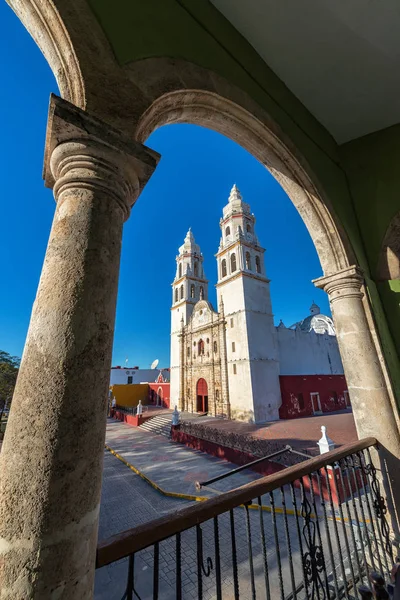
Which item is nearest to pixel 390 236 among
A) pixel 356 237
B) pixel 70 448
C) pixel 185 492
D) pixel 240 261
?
pixel 356 237

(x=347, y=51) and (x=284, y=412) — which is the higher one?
(x=347, y=51)

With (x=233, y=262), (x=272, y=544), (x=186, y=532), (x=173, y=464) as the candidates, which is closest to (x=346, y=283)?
(x=272, y=544)

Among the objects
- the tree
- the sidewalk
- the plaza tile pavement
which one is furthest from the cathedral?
the tree

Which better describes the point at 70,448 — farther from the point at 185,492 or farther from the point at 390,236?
the point at 185,492

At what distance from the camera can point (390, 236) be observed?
10.6 ft

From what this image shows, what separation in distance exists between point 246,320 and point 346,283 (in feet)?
39.6

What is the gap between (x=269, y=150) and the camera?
2.75 metres

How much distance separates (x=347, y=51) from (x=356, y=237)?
1928mm

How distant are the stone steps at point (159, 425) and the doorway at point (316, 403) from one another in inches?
352

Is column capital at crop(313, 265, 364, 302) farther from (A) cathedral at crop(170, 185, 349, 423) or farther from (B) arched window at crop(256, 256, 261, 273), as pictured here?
(B) arched window at crop(256, 256, 261, 273)

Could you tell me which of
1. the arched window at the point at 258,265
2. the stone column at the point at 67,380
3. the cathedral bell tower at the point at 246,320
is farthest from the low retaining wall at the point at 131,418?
the stone column at the point at 67,380

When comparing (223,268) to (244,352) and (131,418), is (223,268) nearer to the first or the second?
(244,352)

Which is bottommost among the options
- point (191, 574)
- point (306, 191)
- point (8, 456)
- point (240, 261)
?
point (191, 574)

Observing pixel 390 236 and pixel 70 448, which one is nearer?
pixel 70 448
